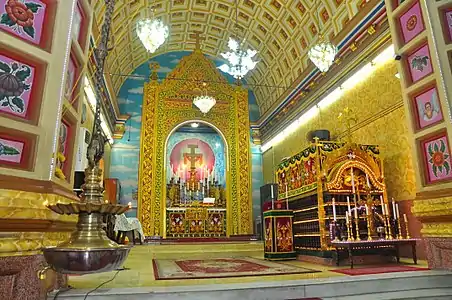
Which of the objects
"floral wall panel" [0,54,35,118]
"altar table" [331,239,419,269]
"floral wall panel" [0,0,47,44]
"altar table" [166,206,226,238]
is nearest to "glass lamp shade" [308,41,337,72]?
"altar table" [331,239,419,269]

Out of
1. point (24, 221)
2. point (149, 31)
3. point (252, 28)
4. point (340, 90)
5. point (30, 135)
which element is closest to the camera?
point (24, 221)

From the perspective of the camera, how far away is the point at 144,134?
1120 centimetres

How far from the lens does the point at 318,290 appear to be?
286 centimetres

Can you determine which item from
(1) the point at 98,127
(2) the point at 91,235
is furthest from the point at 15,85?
(2) the point at 91,235

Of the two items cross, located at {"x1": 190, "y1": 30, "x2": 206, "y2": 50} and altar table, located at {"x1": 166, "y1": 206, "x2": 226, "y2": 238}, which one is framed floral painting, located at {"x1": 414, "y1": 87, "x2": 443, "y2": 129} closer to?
altar table, located at {"x1": 166, "y1": 206, "x2": 226, "y2": 238}

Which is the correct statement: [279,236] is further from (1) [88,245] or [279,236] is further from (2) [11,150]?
(1) [88,245]

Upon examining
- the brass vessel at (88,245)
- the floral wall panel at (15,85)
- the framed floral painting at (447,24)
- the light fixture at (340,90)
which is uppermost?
the light fixture at (340,90)

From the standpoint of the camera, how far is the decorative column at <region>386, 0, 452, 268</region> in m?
3.17

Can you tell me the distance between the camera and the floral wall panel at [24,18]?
6.53ft

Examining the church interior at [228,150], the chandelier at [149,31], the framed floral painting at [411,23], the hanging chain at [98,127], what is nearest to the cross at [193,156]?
the church interior at [228,150]

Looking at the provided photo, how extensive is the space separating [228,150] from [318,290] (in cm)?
902

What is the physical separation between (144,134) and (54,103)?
9.20 metres

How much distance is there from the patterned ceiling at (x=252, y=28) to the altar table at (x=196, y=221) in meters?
4.68

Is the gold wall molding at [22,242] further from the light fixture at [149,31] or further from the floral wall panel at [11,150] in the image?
the light fixture at [149,31]
